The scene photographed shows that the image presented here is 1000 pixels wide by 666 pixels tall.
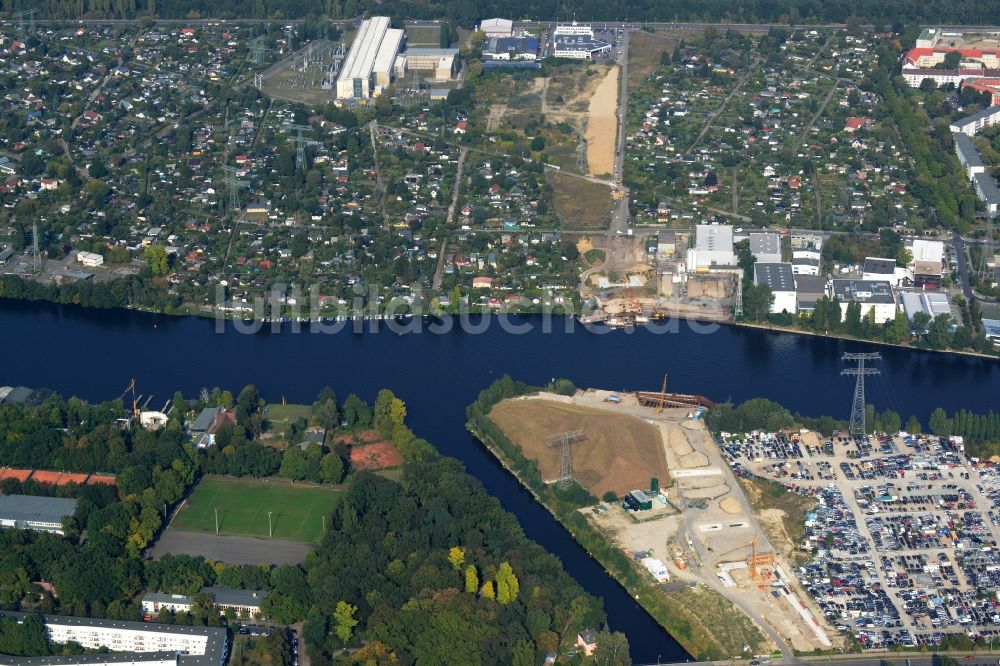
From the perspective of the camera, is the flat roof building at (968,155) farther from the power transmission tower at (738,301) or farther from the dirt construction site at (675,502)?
the dirt construction site at (675,502)

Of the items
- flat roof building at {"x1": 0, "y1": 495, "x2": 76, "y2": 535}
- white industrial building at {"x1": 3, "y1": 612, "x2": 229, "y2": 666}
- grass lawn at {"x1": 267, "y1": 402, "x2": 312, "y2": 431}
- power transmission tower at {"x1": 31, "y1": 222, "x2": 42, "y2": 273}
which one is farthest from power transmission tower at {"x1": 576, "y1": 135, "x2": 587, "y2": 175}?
white industrial building at {"x1": 3, "y1": 612, "x2": 229, "y2": 666}

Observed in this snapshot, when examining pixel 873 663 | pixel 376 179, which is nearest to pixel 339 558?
pixel 873 663

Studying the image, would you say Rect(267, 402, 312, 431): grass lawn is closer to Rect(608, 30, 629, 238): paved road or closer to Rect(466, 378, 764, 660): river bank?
Rect(466, 378, 764, 660): river bank

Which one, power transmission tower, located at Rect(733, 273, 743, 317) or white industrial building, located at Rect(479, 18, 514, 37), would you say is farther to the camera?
white industrial building, located at Rect(479, 18, 514, 37)

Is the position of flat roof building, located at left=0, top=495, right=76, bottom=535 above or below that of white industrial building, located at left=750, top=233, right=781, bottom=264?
below

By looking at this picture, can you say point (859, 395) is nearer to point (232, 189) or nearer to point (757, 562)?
point (757, 562)

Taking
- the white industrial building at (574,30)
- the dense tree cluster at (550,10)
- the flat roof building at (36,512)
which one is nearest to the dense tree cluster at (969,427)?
the flat roof building at (36,512)

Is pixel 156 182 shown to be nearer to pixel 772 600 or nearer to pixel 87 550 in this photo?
pixel 87 550
